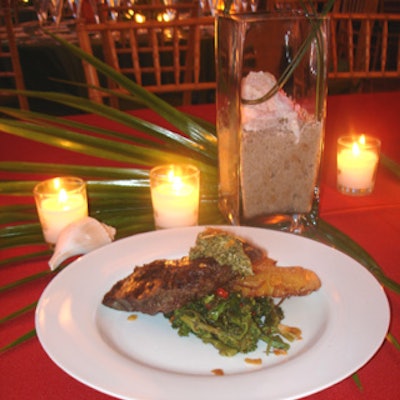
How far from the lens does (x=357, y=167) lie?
1.06m

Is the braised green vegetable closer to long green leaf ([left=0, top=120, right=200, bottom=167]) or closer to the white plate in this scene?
the white plate

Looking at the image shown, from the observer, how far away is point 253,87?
872mm

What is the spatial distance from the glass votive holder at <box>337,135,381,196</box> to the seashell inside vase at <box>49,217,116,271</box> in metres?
0.55

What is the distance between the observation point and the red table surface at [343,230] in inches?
22.7

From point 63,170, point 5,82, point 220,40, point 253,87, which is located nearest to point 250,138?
point 253,87

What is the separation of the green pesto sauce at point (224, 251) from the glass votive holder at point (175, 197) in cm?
20

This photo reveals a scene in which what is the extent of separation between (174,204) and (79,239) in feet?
0.63

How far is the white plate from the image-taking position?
52cm

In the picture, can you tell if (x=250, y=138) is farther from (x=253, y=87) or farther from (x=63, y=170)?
(x=63, y=170)

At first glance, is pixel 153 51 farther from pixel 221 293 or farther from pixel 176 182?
pixel 221 293

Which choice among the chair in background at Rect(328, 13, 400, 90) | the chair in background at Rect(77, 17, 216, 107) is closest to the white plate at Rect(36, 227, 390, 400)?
the chair in background at Rect(328, 13, 400, 90)

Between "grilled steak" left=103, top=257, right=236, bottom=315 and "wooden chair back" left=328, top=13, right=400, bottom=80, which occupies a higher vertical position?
"wooden chair back" left=328, top=13, right=400, bottom=80

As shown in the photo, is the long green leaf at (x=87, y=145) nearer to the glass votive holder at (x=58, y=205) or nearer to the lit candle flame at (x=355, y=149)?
the glass votive holder at (x=58, y=205)

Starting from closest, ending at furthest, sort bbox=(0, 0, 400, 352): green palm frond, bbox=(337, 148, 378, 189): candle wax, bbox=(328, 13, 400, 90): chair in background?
1. bbox=(0, 0, 400, 352): green palm frond
2. bbox=(337, 148, 378, 189): candle wax
3. bbox=(328, 13, 400, 90): chair in background
